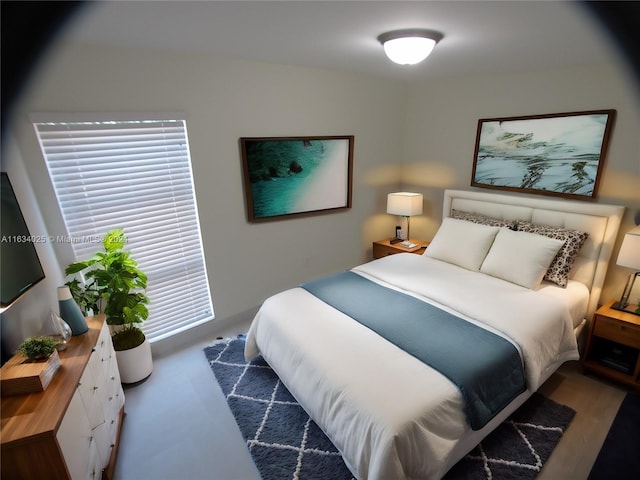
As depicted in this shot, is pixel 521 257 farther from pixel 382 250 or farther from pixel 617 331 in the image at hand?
pixel 382 250

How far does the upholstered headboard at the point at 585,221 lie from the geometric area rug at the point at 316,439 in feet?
3.54

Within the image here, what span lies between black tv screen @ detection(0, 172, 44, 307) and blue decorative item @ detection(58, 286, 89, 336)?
0.15m

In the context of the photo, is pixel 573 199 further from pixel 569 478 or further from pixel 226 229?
pixel 226 229

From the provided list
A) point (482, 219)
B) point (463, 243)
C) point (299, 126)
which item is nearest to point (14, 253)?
point (299, 126)

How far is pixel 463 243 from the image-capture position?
2.93m

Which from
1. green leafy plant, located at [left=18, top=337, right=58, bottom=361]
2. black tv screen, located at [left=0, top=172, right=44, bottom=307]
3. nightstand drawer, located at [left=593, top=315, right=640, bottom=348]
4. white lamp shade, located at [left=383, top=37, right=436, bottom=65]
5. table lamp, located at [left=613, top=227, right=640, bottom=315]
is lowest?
nightstand drawer, located at [left=593, top=315, right=640, bottom=348]

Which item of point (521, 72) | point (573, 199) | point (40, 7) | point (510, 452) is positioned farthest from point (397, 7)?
point (510, 452)

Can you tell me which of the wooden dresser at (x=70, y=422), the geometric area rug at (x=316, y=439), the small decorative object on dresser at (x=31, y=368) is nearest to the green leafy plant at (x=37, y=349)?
the small decorative object on dresser at (x=31, y=368)

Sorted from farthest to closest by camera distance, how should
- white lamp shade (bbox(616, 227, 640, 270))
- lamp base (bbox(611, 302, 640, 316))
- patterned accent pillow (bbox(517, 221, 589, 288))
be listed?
patterned accent pillow (bbox(517, 221, 589, 288))
lamp base (bbox(611, 302, 640, 316))
white lamp shade (bbox(616, 227, 640, 270))

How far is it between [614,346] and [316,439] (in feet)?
7.68

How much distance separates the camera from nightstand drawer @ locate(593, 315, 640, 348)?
215cm

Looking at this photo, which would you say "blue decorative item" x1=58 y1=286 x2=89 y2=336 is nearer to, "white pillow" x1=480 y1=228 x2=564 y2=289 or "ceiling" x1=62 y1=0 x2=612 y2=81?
"ceiling" x1=62 y1=0 x2=612 y2=81

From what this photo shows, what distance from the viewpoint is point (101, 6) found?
1.46 m

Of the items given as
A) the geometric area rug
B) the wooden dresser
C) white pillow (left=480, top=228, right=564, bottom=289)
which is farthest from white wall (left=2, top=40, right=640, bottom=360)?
the geometric area rug
